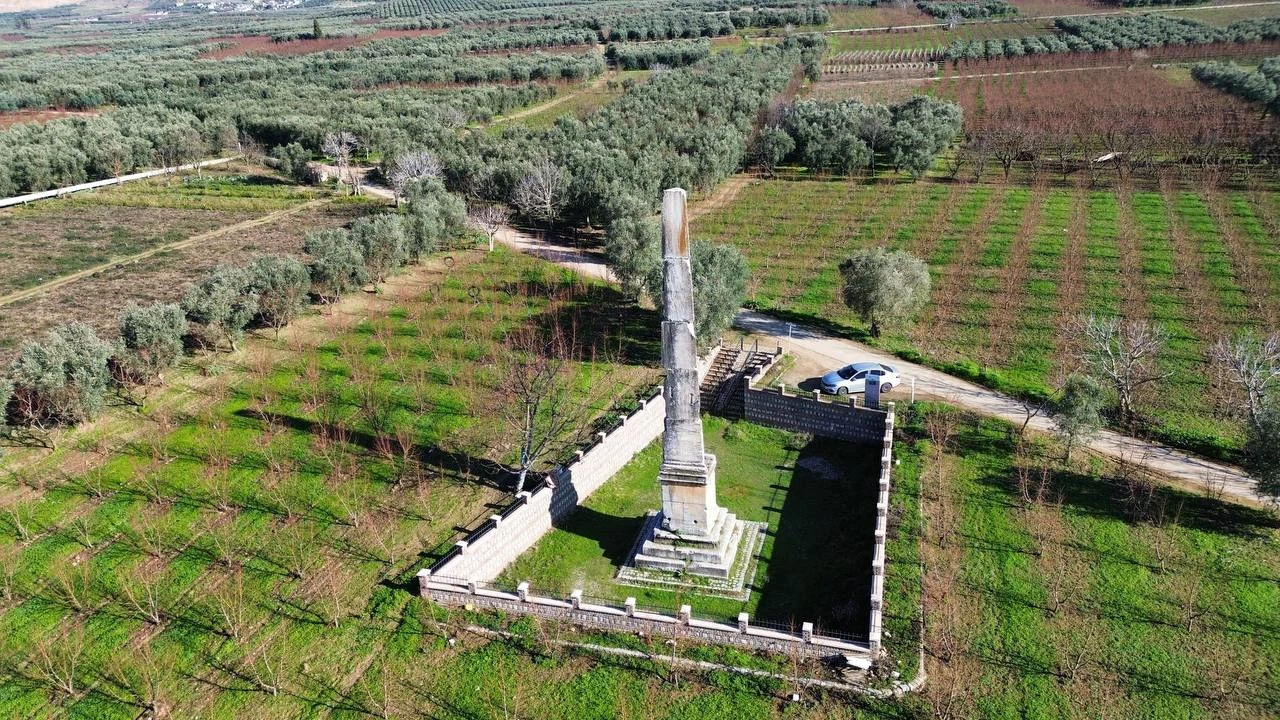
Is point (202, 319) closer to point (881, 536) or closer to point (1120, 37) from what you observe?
point (881, 536)

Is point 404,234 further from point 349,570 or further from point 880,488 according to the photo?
point 880,488

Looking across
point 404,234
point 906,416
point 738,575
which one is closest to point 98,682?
point 738,575

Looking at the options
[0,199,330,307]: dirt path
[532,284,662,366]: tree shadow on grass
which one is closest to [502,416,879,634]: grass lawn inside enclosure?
[532,284,662,366]: tree shadow on grass

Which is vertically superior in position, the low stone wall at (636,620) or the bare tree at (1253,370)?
the bare tree at (1253,370)

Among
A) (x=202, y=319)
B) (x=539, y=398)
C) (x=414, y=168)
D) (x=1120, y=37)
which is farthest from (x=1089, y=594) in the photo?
(x=1120, y=37)

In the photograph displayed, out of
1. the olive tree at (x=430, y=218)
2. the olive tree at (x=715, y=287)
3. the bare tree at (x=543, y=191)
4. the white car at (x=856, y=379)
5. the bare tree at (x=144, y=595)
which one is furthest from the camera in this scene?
the bare tree at (x=543, y=191)

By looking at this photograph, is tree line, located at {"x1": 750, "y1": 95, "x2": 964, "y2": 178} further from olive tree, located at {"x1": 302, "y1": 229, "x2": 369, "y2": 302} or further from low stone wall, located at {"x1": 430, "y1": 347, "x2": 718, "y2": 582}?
low stone wall, located at {"x1": 430, "y1": 347, "x2": 718, "y2": 582}

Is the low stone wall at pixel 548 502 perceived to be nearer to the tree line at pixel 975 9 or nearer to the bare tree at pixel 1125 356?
the bare tree at pixel 1125 356

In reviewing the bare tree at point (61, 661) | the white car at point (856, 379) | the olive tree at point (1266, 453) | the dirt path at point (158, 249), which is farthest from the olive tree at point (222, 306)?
the olive tree at point (1266, 453)

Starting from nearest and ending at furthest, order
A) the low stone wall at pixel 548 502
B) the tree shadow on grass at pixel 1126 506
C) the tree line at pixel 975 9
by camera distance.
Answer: the low stone wall at pixel 548 502, the tree shadow on grass at pixel 1126 506, the tree line at pixel 975 9
